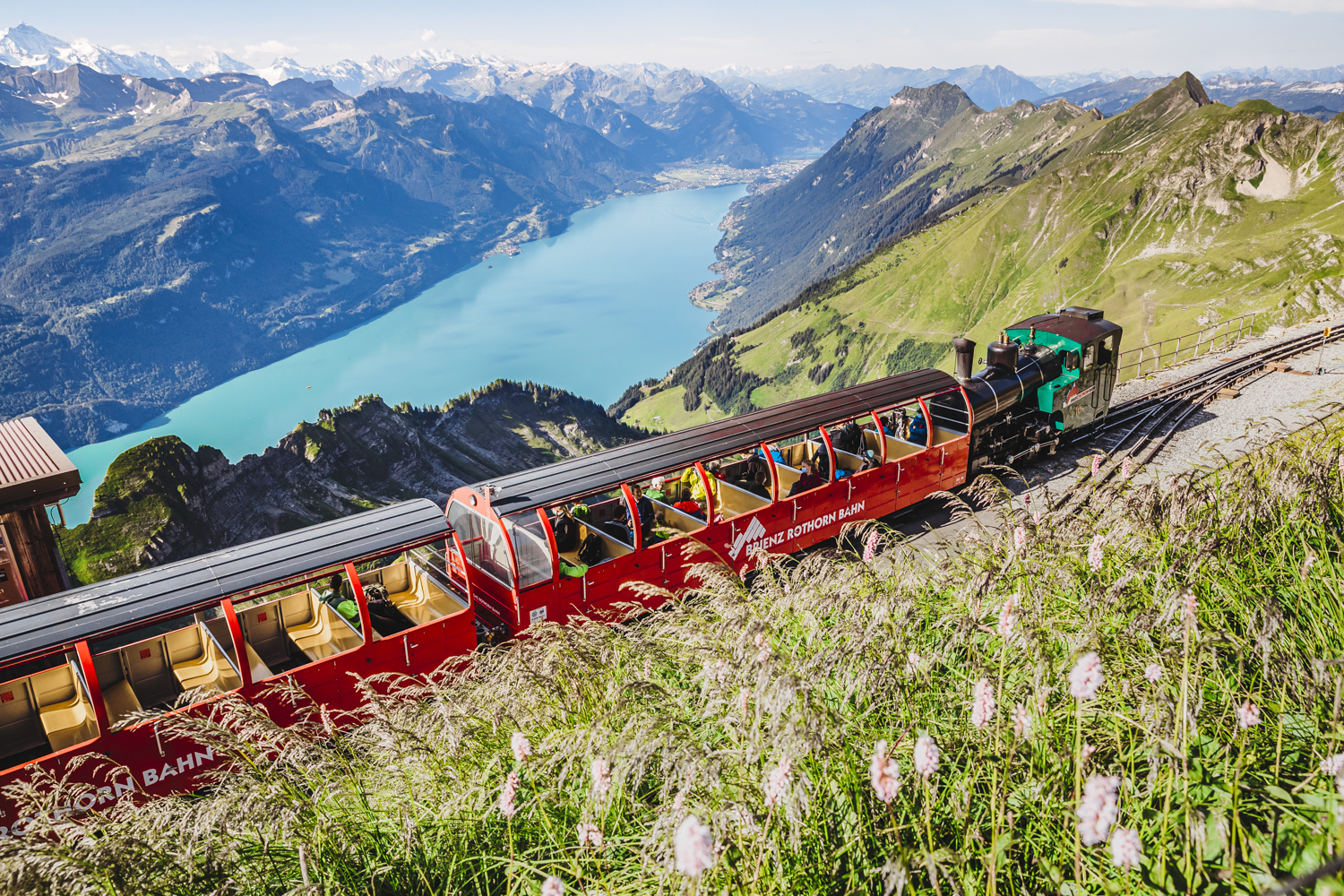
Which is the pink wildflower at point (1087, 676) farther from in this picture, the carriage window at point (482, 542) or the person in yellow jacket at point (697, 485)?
the person in yellow jacket at point (697, 485)

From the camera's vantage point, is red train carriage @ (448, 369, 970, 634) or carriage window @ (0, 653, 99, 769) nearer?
carriage window @ (0, 653, 99, 769)

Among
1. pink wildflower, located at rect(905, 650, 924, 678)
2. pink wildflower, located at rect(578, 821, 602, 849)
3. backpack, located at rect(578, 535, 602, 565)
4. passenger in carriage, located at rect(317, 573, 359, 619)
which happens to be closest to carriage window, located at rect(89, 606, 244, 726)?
passenger in carriage, located at rect(317, 573, 359, 619)

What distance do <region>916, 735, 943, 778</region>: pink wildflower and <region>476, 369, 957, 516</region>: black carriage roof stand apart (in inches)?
438

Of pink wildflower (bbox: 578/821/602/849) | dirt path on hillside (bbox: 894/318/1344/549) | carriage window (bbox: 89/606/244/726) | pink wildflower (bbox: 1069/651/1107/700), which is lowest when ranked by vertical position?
dirt path on hillside (bbox: 894/318/1344/549)

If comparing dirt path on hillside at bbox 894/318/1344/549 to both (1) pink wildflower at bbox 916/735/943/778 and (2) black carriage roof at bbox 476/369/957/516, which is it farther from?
(1) pink wildflower at bbox 916/735/943/778

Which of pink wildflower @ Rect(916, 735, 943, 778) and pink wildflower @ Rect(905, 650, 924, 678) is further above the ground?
pink wildflower @ Rect(916, 735, 943, 778)

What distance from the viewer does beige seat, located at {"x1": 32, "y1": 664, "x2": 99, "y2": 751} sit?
10961 mm

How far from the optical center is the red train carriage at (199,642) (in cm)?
998

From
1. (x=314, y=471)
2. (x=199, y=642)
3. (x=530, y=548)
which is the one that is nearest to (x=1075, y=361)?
(x=530, y=548)

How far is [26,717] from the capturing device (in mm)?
11070

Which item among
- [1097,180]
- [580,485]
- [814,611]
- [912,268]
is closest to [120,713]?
[580,485]

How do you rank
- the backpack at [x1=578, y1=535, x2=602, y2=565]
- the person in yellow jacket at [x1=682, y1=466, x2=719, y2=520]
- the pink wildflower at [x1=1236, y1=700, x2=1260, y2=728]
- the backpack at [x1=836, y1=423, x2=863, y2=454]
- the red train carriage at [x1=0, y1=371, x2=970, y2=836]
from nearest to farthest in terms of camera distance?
the pink wildflower at [x1=1236, y1=700, x2=1260, y2=728] → the red train carriage at [x1=0, y1=371, x2=970, y2=836] → the backpack at [x1=578, y1=535, x2=602, y2=565] → the person in yellow jacket at [x1=682, y1=466, x2=719, y2=520] → the backpack at [x1=836, y1=423, x2=863, y2=454]

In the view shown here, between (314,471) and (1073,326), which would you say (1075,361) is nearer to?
(1073,326)

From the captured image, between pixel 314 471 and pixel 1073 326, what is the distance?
5031cm
